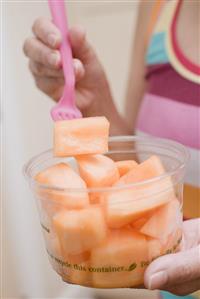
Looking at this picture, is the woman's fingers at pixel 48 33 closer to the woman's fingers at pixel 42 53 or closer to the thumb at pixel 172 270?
the woman's fingers at pixel 42 53

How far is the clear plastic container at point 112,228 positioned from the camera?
1.33ft

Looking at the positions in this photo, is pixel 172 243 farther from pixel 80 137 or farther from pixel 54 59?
pixel 54 59

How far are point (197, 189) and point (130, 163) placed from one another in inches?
8.7

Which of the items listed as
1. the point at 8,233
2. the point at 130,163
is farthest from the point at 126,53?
the point at 130,163

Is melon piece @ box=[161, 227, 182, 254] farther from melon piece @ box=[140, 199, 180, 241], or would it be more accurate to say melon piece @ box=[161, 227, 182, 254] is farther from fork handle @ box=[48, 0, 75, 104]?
fork handle @ box=[48, 0, 75, 104]

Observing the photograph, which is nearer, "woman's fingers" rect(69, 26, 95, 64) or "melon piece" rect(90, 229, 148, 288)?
"melon piece" rect(90, 229, 148, 288)

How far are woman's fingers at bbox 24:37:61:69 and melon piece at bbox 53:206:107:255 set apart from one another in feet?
0.75

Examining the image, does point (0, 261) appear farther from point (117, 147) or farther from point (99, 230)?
point (99, 230)

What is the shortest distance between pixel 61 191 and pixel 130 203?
0.06 m

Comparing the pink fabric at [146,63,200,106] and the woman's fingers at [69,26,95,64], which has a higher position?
the woman's fingers at [69,26,95,64]

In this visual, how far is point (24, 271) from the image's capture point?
1196mm

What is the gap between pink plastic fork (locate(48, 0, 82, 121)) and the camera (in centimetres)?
54

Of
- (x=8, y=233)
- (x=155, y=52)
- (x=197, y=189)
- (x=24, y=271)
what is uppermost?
(x=155, y=52)

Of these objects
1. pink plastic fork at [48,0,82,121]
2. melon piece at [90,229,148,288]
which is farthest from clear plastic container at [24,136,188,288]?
pink plastic fork at [48,0,82,121]
